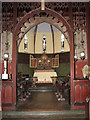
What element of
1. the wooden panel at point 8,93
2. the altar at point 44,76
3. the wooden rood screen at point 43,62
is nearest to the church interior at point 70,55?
the wooden panel at point 8,93

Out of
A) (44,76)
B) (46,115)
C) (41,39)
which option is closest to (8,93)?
(46,115)

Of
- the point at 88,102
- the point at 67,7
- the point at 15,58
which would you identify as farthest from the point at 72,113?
the point at 67,7

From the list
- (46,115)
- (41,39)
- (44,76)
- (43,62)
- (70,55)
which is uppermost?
(41,39)

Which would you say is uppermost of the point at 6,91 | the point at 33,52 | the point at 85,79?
the point at 33,52

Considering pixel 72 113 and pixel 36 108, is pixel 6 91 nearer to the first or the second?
pixel 36 108

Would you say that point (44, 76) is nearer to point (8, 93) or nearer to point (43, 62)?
point (43, 62)

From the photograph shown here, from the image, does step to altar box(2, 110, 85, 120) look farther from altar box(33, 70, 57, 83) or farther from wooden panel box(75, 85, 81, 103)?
altar box(33, 70, 57, 83)

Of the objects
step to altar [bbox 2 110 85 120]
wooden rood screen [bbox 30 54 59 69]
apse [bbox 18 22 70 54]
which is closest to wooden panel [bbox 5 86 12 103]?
step to altar [bbox 2 110 85 120]

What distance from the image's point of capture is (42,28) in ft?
35.6

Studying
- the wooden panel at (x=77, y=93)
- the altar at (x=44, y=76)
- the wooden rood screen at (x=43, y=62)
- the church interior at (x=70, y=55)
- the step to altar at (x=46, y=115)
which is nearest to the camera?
the step to altar at (x=46, y=115)

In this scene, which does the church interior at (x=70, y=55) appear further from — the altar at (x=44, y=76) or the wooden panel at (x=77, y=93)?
Answer: the altar at (x=44, y=76)

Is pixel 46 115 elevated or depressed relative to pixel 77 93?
depressed

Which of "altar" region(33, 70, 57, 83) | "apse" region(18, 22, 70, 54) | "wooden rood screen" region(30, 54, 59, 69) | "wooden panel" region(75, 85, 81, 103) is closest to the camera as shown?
"wooden panel" region(75, 85, 81, 103)

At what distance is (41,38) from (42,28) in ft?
2.60
